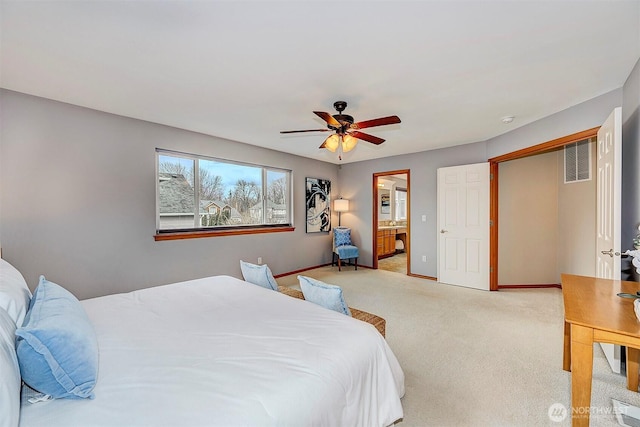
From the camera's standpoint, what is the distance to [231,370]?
1.11 metres

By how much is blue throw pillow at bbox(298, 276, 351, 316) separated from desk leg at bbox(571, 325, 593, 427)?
49.2 inches

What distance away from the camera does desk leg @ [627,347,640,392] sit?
74.0 inches

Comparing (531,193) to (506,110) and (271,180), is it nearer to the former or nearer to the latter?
(506,110)

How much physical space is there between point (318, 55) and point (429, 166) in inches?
146

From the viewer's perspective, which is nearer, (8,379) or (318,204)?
(8,379)

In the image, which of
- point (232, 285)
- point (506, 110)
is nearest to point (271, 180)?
point (232, 285)

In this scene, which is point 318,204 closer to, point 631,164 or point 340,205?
point 340,205

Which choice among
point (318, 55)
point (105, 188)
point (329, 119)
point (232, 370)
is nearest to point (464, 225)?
point (329, 119)

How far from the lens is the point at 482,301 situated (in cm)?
379

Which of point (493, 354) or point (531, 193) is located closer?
point (493, 354)

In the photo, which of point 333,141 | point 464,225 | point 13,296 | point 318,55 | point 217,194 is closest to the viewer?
point 13,296

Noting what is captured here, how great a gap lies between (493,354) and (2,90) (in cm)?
517

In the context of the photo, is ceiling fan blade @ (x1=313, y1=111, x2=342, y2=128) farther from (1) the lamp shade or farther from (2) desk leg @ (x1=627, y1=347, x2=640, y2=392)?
(1) the lamp shade

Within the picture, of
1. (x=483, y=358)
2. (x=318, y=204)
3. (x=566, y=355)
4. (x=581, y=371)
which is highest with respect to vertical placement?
(x=318, y=204)
